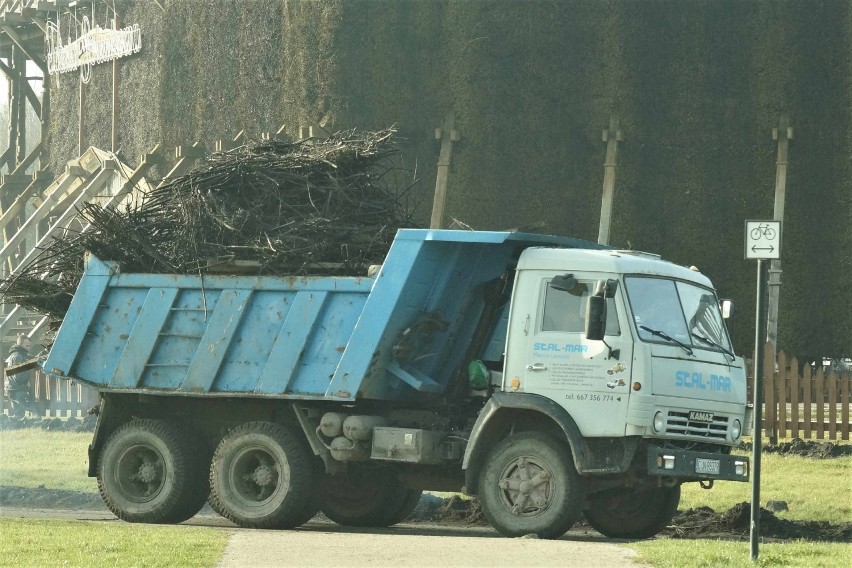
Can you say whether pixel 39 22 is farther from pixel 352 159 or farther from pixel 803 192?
pixel 352 159

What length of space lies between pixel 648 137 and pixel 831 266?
13.0 feet

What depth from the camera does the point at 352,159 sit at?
16.2 m

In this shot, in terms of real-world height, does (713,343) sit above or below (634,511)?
above

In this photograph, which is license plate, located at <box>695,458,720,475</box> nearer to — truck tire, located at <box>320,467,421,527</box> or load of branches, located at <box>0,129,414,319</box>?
truck tire, located at <box>320,467,421,527</box>

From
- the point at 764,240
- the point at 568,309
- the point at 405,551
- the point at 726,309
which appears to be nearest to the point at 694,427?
the point at 726,309

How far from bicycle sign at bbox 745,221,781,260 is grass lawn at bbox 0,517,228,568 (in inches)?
186

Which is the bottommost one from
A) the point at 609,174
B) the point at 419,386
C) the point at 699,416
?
the point at 699,416

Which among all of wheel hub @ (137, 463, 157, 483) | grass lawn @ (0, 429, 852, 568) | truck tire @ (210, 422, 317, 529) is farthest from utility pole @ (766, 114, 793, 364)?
wheel hub @ (137, 463, 157, 483)

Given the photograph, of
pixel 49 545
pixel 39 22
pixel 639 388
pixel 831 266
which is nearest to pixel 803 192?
pixel 831 266

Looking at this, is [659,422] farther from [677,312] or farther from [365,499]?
[365,499]

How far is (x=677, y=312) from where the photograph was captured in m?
13.7

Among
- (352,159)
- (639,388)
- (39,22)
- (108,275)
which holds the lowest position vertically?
(639,388)

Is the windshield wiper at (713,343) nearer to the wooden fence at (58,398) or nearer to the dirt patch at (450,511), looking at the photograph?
the dirt patch at (450,511)

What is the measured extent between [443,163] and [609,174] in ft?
9.70
